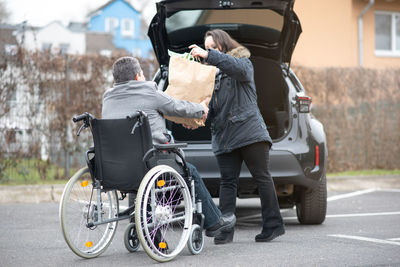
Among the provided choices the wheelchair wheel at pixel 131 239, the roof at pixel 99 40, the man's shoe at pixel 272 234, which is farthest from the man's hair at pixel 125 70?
the roof at pixel 99 40

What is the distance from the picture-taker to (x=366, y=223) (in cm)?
679

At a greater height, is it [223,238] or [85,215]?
→ [85,215]

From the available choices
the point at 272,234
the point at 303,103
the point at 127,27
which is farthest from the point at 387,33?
the point at 127,27

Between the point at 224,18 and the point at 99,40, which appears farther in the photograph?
the point at 99,40

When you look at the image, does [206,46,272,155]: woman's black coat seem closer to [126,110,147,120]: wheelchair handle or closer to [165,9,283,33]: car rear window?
[165,9,283,33]: car rear window

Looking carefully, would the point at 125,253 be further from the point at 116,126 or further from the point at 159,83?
the point at 159,83

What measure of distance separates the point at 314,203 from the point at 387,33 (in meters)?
17.2

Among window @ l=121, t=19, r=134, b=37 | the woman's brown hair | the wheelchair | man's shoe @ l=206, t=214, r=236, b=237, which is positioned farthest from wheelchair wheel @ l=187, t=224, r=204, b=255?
window @ l=121, t=19, r=134, b=37

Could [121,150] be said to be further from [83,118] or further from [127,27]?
[127,27]

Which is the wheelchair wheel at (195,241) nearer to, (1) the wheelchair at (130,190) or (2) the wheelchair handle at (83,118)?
(1) the wheelchair at (130,190)

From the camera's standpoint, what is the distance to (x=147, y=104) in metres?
4.86

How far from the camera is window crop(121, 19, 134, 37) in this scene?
222 feet

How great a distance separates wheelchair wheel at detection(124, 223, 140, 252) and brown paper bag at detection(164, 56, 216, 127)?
0.90 metres

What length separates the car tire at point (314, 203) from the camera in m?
6.52
